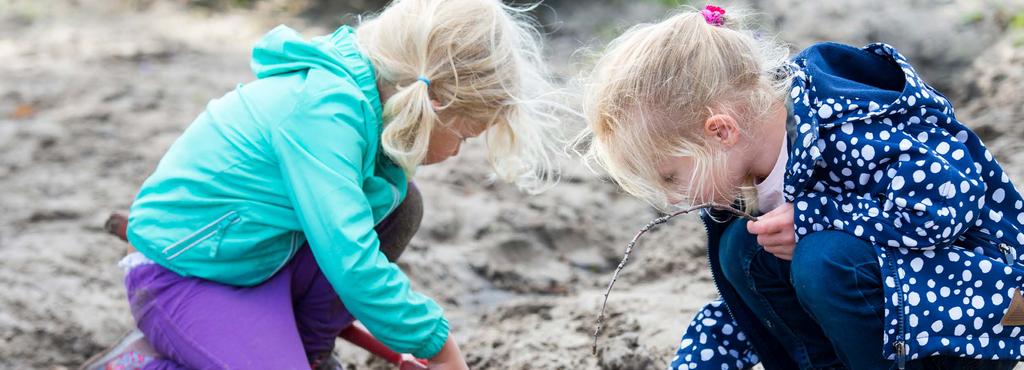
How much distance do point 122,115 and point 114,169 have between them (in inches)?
20.7

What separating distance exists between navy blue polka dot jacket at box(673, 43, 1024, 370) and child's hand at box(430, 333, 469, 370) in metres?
0.72

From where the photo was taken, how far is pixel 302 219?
1.86m

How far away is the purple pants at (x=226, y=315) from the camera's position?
6.39 feet

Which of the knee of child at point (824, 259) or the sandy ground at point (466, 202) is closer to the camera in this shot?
the knee of child at point (824, 259)

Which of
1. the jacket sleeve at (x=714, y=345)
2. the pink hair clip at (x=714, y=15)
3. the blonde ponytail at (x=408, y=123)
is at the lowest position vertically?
the jacket sleeve at (x=714, y=345)

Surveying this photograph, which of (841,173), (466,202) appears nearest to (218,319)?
(841,173)

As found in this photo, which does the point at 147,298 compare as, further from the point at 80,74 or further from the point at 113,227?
the point at 80,74

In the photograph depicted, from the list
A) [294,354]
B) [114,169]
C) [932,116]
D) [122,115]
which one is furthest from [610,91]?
[122,115]

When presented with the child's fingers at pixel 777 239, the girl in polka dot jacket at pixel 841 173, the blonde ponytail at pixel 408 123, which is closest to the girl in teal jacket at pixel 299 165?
the blonde ponytail at pixel 408 123

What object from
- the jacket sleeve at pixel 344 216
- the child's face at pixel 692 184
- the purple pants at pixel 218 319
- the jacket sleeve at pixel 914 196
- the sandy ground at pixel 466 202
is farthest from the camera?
the sandy ground at pixel 466 202

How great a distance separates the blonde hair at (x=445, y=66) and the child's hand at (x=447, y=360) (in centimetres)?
36

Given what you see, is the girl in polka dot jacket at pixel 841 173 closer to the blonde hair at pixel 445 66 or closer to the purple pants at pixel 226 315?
the blonde hair at pixel 445 66

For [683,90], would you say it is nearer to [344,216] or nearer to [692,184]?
[692,184]

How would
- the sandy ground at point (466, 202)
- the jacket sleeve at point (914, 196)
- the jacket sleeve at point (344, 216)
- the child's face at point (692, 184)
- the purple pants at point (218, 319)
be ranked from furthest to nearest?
the sandy ground at point (466, 202)
the purple pants at point (218, 319)
the jacket sleeve at point (344, 216)
the child's face at point (692, 184)
the jacket sleeve at point (914, 196)
